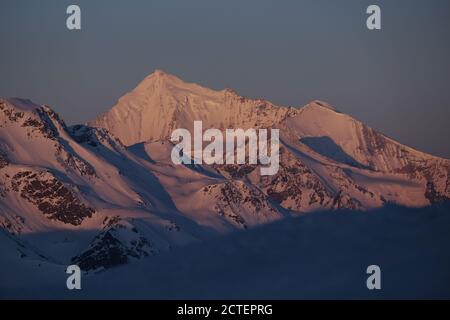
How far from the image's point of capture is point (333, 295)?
106 meters

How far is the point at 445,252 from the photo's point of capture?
4306 inches

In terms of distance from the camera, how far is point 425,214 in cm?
12175
